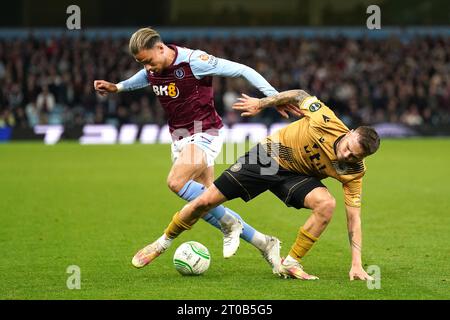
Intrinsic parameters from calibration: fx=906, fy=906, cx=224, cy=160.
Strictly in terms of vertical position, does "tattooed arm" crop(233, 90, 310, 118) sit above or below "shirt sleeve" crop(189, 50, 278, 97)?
below

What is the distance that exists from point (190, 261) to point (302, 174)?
49.7 inches

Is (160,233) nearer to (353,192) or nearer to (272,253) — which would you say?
(272,253)

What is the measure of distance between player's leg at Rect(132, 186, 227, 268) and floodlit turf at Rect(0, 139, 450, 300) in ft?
0.52

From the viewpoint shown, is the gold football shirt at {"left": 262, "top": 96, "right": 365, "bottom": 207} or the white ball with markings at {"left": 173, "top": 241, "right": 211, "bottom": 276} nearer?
the gold football shirt at {"left": 262, "top": 96, "right": 365, "bottom": 207}

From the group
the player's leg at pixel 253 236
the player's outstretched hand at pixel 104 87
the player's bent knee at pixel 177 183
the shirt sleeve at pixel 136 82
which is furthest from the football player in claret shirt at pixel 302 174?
the player's outstretched hand at pixel 104 87

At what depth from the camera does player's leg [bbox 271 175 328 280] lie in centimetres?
767

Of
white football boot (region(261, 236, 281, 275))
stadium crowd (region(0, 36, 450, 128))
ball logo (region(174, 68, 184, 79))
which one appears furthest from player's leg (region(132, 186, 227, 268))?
stadium crowd (region(0, 36, 450, 128))

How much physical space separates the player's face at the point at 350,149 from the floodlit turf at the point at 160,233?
1048 millimetres

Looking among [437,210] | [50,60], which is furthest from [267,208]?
[50,60]

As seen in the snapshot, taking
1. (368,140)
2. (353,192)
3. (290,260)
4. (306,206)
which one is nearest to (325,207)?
(306,206)

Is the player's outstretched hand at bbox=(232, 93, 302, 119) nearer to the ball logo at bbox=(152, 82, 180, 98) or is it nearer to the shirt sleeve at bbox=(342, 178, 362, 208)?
the shirt sleeve at bbox=(342, 178, 362, 208)

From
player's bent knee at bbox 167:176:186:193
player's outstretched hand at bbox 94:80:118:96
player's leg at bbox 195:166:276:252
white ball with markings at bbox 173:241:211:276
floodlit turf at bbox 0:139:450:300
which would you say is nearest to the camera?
floodlit turf at bbox 0:139:450:300

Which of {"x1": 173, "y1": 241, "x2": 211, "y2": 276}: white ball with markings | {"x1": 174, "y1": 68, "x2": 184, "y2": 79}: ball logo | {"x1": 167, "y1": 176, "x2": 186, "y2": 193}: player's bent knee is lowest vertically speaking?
{"x1": 173, "y1": 241, "x2": 211, "y2": 276}: white ball with markings

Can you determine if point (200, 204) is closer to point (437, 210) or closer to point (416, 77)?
point (437, 210)
